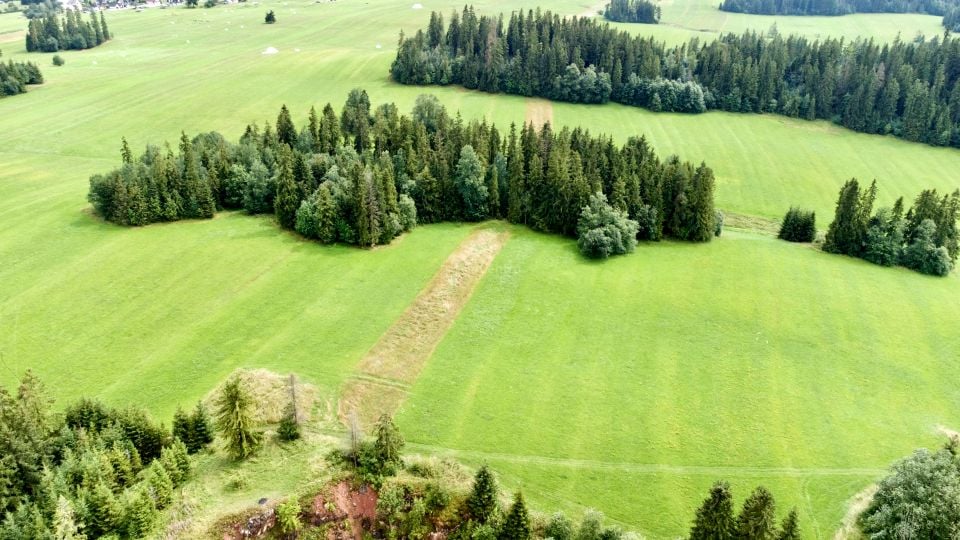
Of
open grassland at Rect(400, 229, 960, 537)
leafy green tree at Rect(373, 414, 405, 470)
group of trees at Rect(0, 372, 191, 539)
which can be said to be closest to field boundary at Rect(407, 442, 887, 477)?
open grassland at Rect(400, 229, 960, 537)

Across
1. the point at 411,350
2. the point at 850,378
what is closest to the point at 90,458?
the point at 411,350


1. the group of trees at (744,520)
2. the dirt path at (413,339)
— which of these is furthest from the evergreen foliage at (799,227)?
the group of trees at (744,520)

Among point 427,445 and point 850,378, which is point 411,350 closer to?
point 427,445

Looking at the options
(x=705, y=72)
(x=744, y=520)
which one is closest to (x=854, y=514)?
(x=744, y=520)

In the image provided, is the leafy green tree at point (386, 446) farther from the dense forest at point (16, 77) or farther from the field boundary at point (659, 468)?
the dense forest at point (16, 77)

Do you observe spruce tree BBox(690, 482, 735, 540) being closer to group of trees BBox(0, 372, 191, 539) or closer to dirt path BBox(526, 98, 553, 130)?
group of trees BBox(0, 372, 191, 539)

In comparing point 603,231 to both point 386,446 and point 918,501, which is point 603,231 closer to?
point 386,446

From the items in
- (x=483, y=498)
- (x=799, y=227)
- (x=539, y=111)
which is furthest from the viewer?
(x=539, y=111)
